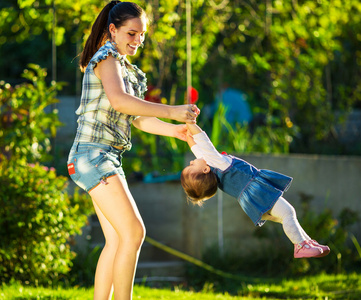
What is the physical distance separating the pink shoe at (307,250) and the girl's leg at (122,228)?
80 centimetres

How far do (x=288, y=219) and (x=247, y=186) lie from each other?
0.27 meters

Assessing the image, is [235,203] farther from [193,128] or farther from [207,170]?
[193,128]

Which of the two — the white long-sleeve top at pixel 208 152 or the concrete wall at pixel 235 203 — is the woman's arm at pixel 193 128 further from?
the concrete wall at pixel 235 203

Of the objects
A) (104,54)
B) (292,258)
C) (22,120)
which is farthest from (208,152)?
(292,258)

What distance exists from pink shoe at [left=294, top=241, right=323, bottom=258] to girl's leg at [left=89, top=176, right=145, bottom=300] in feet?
2.61

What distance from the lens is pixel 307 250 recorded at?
3.07m

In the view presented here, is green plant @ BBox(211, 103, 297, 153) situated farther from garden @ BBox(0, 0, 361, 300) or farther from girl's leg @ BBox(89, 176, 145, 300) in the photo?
girl's leg @ BBox(89, 176, 145, 300)

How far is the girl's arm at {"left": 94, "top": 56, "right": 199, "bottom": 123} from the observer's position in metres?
2.86

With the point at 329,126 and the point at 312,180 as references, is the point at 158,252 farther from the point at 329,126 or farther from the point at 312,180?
the point at 329,126

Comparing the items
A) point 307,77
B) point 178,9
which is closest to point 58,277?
point 178,9

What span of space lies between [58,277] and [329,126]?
519cm

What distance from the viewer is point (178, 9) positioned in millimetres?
7500

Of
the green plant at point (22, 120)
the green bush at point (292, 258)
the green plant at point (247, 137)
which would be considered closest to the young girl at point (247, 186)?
the green plant at point (22, 120)

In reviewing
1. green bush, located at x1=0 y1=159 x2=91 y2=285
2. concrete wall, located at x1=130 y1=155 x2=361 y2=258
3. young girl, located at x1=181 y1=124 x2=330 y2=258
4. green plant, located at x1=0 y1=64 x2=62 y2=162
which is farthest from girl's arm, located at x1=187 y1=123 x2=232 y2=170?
concrete wall, located at x1=130 y1=155 x2=361 y2=258
